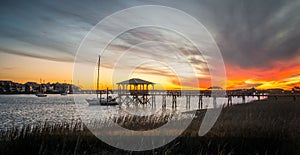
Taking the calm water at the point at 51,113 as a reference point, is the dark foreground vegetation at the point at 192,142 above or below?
above

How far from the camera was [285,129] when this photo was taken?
9.59 m

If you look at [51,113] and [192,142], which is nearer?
[192,142]

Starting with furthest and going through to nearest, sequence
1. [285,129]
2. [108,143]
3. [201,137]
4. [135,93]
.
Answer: [135,93] < [285,129] < [201,137] < [108,143]

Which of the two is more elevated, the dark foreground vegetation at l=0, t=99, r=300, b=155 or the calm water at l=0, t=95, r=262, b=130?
the dark foreground vegetation at l=0, t=99, r=300, b=155

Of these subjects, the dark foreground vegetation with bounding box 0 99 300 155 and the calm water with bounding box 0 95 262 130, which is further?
the calm water with bounding box 0 95 262 130

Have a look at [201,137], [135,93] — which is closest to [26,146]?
[201,137]

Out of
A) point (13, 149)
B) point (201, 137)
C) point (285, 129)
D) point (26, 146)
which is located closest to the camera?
point (13, 149)

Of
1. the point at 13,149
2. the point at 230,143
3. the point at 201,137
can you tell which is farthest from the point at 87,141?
the point at 230,143

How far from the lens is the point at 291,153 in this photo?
288 inches

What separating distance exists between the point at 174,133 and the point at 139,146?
2.07 metres

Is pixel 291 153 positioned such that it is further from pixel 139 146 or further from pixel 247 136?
pixel 139 146

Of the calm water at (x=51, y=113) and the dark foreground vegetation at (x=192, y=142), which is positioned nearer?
the dark foreground vegetation at (x=192, y=142)

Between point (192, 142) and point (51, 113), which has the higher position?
point (192, 142)

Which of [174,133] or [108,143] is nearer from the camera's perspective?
[108,143]
